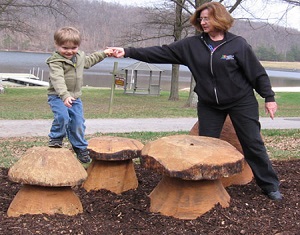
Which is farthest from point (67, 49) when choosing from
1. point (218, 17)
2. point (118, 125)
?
point (118, 125)

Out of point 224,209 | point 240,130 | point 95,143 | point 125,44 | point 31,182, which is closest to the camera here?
point 31,182

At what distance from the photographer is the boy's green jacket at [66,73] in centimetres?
510

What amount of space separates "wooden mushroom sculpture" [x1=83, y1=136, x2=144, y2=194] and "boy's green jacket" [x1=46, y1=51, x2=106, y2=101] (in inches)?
24.9

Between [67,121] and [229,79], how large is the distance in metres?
1.84

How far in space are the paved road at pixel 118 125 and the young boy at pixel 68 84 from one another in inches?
193

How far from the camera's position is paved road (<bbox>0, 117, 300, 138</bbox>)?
36.3 ft

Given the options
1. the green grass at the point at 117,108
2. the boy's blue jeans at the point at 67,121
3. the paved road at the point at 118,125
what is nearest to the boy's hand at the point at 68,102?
the boy's blue jeans at the point at 67,121

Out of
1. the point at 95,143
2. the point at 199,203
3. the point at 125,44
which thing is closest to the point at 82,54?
the point at 95,143

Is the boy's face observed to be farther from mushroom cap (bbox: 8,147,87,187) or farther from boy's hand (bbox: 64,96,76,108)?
mushroom cap (bbox: 8,147,87,187)

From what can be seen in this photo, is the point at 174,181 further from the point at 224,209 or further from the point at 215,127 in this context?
the point at 215,127

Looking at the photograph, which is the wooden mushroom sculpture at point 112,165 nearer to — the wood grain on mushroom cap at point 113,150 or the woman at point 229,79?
the wood grain on mushroom cap at point 113,150

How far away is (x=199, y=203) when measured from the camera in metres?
4.38

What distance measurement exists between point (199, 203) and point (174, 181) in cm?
31

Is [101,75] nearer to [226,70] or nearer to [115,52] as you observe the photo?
[115,52]
